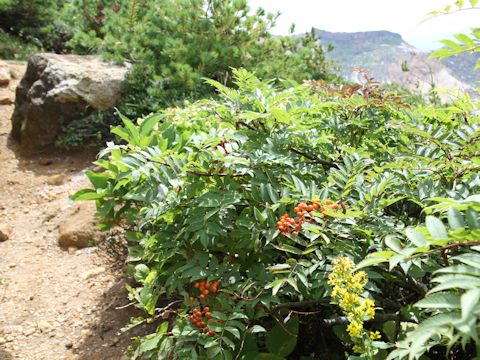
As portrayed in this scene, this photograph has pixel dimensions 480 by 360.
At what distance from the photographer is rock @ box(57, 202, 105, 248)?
373 centimetres

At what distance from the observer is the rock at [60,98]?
18.1ft

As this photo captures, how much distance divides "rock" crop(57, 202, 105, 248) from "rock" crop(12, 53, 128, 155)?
2.08 metres

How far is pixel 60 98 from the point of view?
18.0 feet

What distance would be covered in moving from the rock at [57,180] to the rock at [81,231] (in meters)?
1.15

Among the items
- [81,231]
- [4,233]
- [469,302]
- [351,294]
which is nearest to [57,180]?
[4,233]

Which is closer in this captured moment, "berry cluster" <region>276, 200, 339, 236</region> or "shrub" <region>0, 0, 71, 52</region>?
"berry cluster" <region>276, 200, 339, 236</region>

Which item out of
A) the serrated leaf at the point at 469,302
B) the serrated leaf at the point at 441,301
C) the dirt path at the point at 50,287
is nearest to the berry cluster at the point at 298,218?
the serrated leaf at the point at 441,301

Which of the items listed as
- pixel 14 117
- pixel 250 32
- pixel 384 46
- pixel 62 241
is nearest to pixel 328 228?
pixel 62 241

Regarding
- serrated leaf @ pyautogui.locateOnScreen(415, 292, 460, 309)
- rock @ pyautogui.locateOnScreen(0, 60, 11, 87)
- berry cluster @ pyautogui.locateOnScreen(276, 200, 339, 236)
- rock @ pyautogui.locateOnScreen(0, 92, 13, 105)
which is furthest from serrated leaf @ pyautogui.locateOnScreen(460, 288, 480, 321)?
rock @ pyautogui.locateOnScreen(0, 60, 11, 87)

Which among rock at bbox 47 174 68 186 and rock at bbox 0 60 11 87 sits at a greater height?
rock at bbox 0 60 11 87

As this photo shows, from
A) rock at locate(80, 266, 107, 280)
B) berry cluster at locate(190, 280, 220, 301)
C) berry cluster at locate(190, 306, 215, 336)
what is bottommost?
rock at locate(80, 266, 107, 280)

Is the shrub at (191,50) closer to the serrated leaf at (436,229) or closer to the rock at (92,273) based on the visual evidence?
the rock at (92,273)

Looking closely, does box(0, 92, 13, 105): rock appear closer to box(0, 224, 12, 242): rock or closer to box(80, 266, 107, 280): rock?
box(0, 224, 12, 242): rock

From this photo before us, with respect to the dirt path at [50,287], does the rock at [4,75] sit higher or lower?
higher
